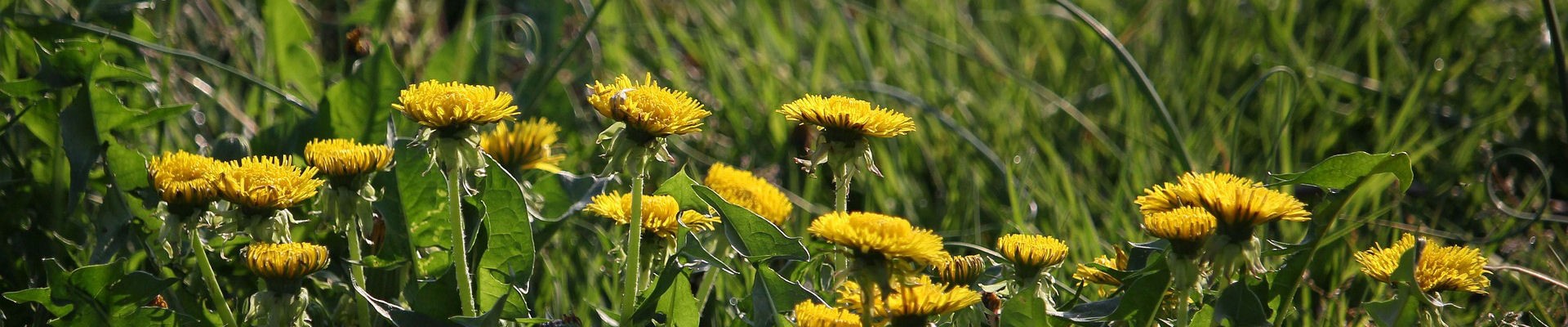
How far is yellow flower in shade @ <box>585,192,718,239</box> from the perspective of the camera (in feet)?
4.64

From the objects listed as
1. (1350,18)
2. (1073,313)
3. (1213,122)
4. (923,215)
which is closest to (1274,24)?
(1350,18)

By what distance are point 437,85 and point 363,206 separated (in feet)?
0.78

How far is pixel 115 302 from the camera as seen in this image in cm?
146

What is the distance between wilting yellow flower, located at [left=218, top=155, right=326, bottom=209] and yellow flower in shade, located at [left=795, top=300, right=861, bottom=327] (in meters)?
0.52

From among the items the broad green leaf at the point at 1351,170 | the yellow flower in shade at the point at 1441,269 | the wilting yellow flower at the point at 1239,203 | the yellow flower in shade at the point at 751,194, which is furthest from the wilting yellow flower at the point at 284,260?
the yellow flower in shade at the point at 1441,269

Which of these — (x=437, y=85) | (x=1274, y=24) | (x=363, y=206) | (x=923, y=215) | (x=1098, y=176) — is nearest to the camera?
(x=437, y=85)

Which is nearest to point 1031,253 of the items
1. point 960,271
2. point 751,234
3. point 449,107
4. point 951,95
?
point 960,271

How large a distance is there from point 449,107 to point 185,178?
14.2 inches

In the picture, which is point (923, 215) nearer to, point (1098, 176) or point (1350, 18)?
point (1098, 176)

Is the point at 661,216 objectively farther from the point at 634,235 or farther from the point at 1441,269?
the point at 1441,269

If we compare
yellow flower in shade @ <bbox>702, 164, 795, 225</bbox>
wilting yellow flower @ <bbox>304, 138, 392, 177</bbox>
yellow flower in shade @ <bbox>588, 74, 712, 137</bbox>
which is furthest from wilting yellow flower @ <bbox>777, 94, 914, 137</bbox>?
wilting yellow flower @ <bbox>304, 138, 392, 177</bbox>

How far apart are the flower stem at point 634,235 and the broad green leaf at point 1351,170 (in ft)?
2.09

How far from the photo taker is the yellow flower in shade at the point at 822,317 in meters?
1.23

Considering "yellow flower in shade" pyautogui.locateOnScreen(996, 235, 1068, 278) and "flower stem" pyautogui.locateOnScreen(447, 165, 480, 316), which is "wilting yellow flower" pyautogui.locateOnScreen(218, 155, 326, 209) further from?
"yellow flower in shade" pyautogui.locateOnScreen(996, 235, 1068, 278)
